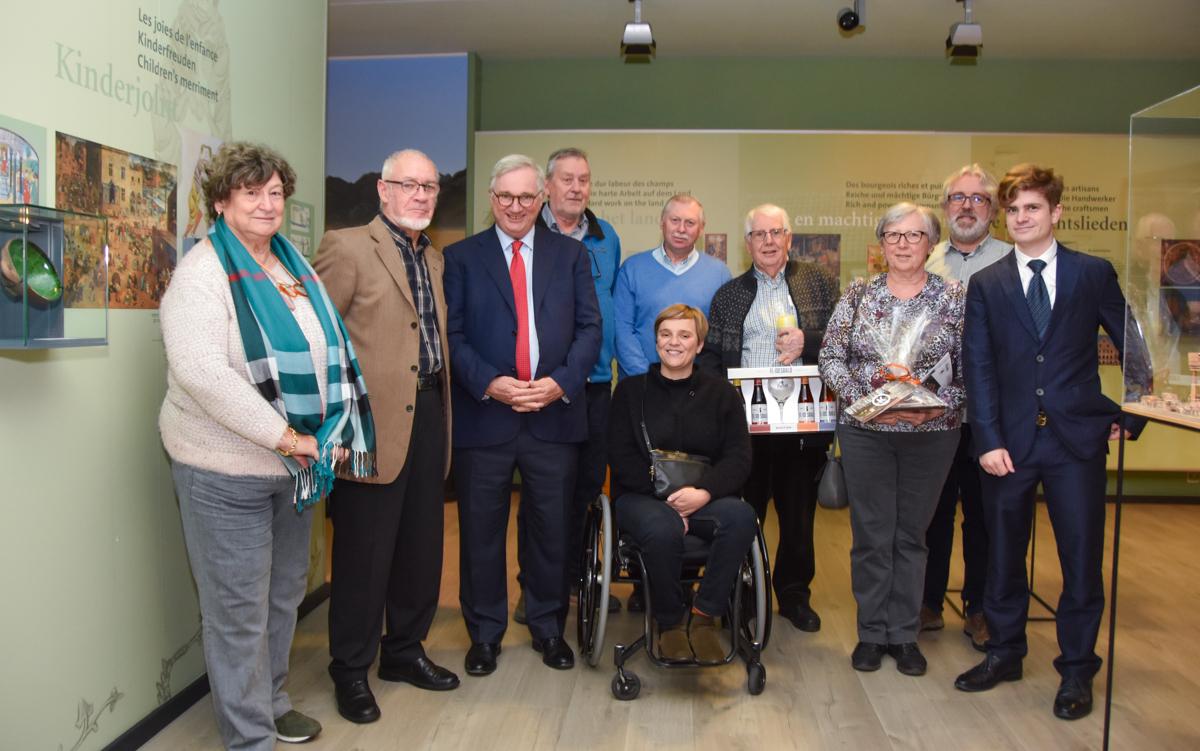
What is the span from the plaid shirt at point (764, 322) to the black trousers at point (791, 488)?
338mm

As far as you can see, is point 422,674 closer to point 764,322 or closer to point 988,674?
point 764,322

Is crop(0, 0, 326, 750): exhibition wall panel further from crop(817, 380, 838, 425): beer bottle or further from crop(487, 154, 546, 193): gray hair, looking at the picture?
crop(817, 380, 838, 425): beer bottle

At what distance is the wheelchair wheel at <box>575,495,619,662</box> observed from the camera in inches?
116

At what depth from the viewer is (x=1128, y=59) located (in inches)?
254

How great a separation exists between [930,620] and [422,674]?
2.03 meters

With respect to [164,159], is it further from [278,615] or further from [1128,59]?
[1128,59]

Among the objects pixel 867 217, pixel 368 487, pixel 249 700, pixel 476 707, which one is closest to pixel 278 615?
pixel 249 700

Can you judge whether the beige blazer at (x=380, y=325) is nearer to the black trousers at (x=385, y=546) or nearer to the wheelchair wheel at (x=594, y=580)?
the black trousers at (x=385, y=546)

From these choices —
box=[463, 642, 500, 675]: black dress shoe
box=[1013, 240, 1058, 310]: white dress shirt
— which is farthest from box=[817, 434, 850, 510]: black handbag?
box=[463, 642, 500, 675]: black dress shoe

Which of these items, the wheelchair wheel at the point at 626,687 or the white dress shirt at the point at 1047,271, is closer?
the white dress shirt at the point at 1047,271

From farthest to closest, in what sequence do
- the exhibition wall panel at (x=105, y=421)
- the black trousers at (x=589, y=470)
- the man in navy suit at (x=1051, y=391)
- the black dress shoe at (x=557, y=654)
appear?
the black trousers at (x=589, y=470) < the black dress shoe at (x=557, y=654) < the man in navy suit at (x=1051, y=391) < the exhibition wall panel at (x=105, y=421)

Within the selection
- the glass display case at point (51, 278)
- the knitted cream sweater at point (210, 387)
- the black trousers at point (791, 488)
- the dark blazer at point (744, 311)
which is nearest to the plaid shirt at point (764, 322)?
the dark blazer at point (744, 311)

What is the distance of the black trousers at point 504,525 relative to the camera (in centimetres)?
319

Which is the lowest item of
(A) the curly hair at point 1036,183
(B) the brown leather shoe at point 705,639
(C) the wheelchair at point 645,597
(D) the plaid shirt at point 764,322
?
(B) the brown leather shoe at point 705,639
